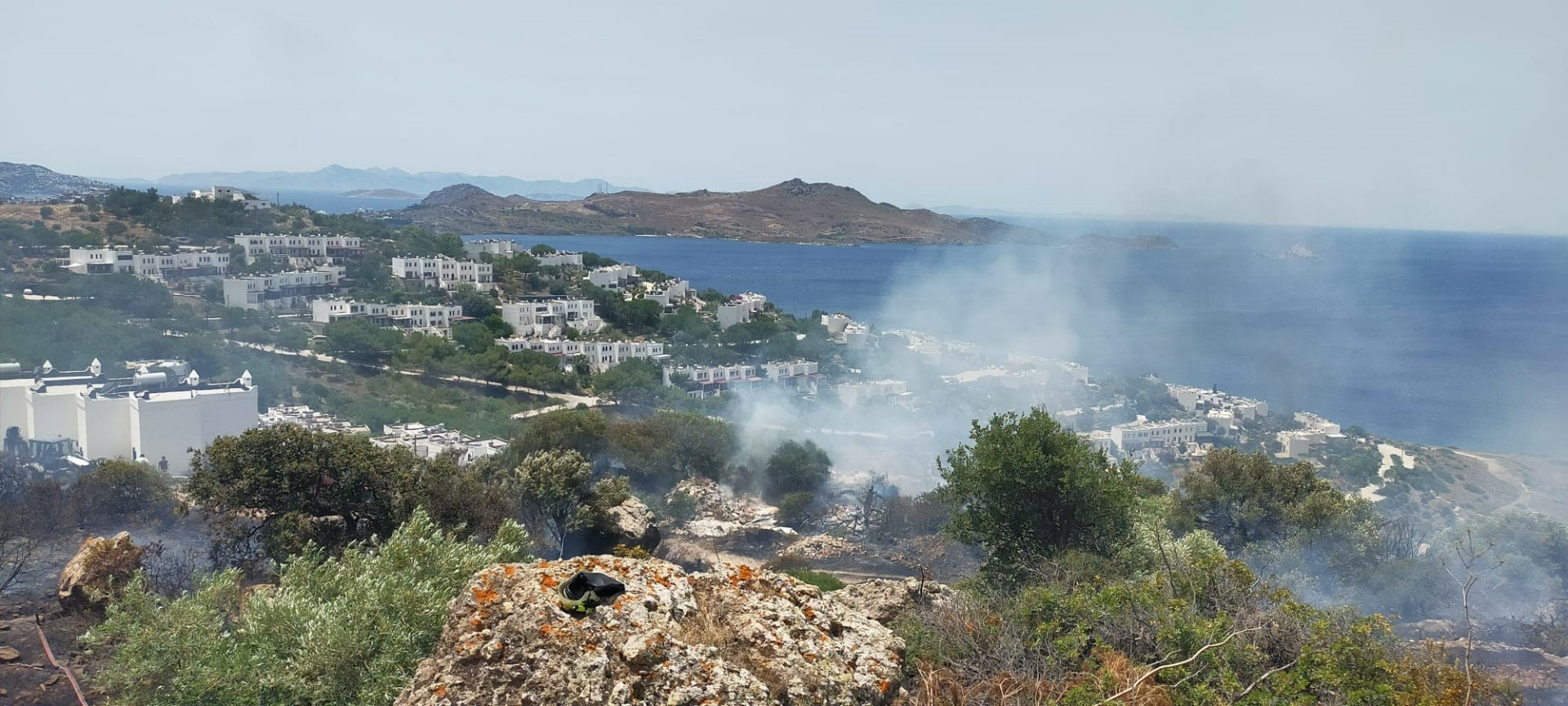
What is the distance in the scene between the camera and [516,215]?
126000 mm

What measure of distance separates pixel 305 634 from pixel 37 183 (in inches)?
3887

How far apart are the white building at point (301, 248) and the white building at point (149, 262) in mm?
2222

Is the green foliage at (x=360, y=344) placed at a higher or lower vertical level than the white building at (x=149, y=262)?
lower

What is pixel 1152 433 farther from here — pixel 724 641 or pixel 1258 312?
pixel 1258 312

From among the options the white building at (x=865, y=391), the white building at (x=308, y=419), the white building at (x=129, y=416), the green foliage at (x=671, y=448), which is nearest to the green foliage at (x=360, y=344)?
the white building at (x=308, y=419)

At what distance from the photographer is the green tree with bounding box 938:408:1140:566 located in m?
10.5

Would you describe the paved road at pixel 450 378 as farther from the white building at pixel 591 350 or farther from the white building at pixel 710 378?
the white building at pixel 591 350

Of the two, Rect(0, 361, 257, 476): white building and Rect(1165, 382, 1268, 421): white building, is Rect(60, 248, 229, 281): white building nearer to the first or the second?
Rect(0, 361, 257, 476): white building

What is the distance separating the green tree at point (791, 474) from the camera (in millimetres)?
19453

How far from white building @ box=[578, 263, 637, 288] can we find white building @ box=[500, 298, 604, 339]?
6.95m

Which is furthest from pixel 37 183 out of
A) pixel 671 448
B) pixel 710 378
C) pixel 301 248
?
pixel 671 448

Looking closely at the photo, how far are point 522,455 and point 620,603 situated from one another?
1316 cm

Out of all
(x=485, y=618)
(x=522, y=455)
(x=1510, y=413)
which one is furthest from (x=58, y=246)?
(x=1510, y=413)

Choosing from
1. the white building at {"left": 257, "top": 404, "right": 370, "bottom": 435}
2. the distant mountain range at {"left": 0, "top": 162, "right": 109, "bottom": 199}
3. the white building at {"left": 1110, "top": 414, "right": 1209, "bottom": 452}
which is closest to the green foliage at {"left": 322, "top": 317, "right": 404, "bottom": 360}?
the white building at {"left": 257, "top": 404, "right": 370, "bottom": 435}
